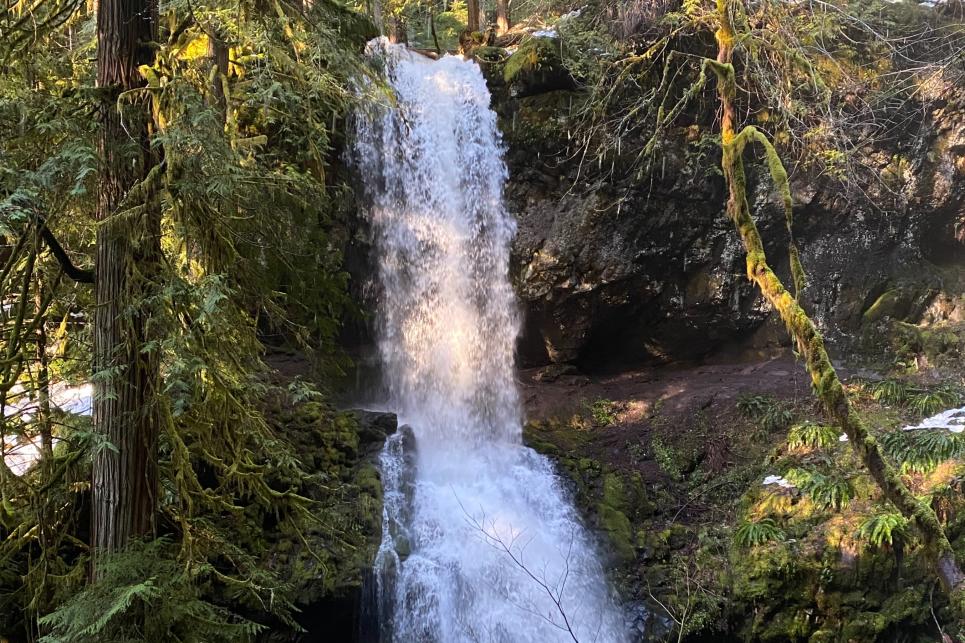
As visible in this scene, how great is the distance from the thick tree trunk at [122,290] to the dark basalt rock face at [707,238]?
888 centimetres

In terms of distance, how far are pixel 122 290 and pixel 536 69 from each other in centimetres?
1033

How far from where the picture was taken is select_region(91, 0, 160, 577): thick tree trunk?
3.73 m

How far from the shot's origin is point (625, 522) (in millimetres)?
8875

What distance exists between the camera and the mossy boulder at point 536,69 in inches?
474

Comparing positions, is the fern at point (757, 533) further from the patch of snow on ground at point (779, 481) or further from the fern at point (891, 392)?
the fern at point (891, 392)

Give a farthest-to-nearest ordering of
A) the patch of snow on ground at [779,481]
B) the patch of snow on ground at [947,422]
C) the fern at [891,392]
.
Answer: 1. the fern at [891,392]
2. the patch of snow on ground at [779,481]
3. the patch of snow on ground at [947,422]

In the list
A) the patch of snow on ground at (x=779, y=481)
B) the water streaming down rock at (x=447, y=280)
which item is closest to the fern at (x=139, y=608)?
the water streaming down rock at (x=447, y=280)

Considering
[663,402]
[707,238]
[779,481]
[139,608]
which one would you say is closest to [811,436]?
[779,481]

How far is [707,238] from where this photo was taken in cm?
1213

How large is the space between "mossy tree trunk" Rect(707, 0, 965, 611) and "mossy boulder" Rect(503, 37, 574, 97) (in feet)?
19.5

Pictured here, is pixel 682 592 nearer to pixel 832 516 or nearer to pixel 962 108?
pixel 832 516

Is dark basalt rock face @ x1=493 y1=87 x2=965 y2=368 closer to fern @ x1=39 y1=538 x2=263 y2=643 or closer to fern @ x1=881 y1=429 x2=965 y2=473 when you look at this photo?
fern @ x1=881 y1=429 x2=965 y2=473

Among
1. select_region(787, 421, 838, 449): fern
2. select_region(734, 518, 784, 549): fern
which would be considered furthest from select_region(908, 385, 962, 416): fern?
select_region(734, 518, 784, 549): fern

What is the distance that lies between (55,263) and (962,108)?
14629 mm
